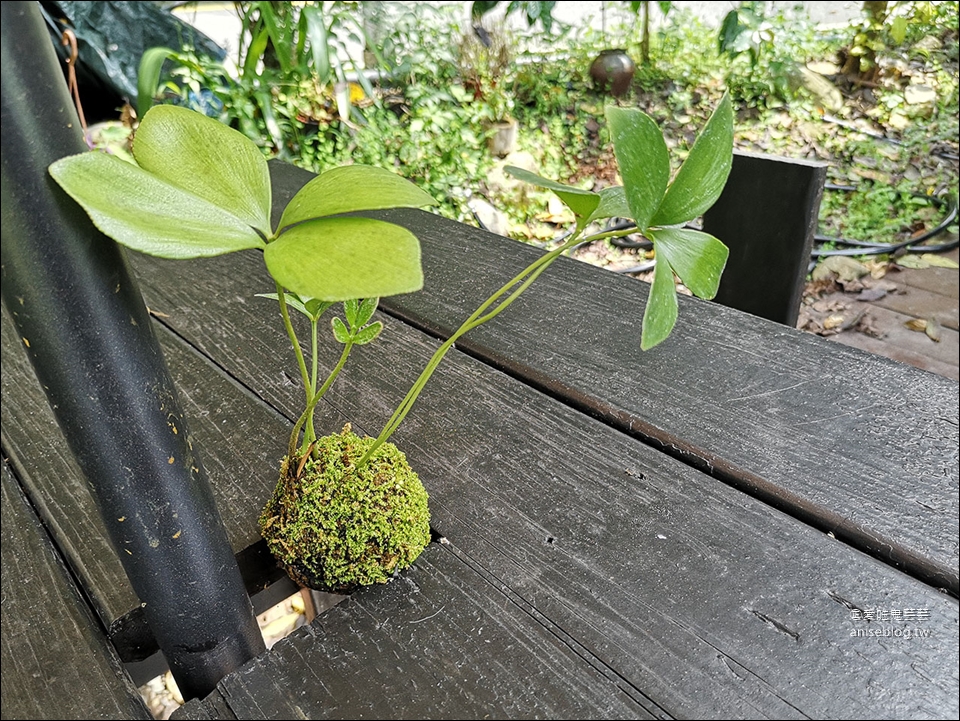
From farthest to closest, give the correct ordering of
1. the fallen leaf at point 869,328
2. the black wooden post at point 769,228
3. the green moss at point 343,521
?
the fallen leaf at point 869,328 < the black wooden post at point 769,228 < the green moss at point 343,521

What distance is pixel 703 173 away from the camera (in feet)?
1.47

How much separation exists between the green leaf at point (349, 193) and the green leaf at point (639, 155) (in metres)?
0.12

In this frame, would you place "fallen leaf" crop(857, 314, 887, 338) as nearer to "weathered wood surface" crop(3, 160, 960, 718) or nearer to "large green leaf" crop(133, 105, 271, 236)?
"weathered wood surface" crop(3, 160, 960, 718)

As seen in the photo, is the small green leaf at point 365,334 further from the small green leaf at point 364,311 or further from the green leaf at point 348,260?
the green leaf at point 348,260

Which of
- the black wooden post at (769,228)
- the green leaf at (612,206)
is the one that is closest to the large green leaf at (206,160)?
the green leaf at (612,206)

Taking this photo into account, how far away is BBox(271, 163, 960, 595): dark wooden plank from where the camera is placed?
2.06ft

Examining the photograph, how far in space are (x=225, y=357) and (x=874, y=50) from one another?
15.8 ft

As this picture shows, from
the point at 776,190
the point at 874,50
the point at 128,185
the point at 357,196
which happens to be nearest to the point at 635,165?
the point at 357,196

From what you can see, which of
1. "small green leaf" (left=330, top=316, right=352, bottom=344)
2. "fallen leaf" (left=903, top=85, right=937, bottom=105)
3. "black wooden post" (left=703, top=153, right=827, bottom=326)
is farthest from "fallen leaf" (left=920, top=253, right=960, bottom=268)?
"small green leaf" (left=330, top=316, right=352, bottom=344)

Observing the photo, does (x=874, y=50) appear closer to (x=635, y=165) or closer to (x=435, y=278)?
(x=435, y=278)

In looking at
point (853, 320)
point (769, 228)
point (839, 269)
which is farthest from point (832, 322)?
point (769, 228)

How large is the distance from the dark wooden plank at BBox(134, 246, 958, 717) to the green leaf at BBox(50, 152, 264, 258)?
327mm

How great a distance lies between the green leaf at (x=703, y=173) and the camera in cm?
44

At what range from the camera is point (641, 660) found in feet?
1.71
